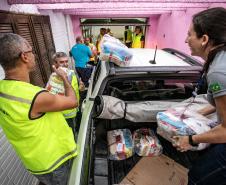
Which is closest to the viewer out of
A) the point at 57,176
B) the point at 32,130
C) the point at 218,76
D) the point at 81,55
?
the point at 218,76

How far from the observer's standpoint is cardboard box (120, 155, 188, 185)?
179 centimetres

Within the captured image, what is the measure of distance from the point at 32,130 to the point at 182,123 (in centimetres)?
120

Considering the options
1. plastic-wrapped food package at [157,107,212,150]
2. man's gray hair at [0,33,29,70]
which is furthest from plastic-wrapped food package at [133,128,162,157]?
man's gray hair at [0,33,29,70]

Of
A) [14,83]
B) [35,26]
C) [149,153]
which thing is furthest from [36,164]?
[35,26]

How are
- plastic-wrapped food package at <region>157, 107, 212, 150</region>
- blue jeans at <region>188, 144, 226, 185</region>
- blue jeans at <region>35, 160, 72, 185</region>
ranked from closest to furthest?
blue jeans at <region>188, 144, 226, 185</region> < plastic-wrapped food package at <region>157, 107, 212, 150</region> < blue jeans at <region>35, 160, 72, 185</region>

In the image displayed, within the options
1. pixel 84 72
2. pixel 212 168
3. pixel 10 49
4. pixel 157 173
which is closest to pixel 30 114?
pixel 10 49

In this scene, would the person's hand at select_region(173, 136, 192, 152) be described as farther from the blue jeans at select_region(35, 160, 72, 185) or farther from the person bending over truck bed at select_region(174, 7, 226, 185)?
the blue jeans at select_region(35, 160, 72, 185)

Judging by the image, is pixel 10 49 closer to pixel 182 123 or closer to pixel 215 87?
pixel 215 87

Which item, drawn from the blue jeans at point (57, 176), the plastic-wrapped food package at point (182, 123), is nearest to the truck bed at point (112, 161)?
the blue jeans at point (57, 176)

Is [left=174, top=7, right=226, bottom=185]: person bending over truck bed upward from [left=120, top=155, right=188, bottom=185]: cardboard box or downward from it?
upward

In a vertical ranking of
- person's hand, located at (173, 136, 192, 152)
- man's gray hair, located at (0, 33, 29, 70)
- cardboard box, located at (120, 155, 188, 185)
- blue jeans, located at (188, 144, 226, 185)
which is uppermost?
man's gray hair, located at (0, 33, 29, 70)

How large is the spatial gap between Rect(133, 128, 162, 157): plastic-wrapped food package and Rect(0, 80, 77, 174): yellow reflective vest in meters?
0.87

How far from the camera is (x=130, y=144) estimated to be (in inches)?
76.0

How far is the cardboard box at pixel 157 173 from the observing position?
1.79 metres
